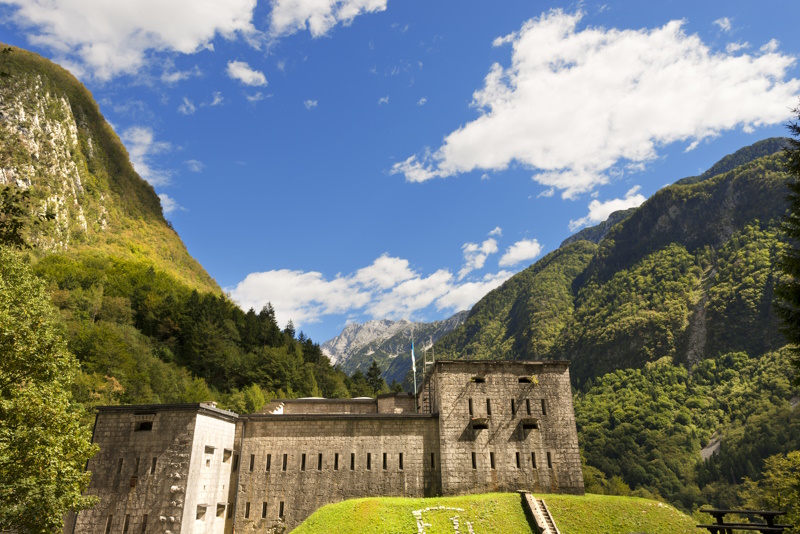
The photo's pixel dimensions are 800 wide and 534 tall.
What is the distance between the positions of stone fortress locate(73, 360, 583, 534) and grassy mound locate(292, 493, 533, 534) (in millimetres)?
3278

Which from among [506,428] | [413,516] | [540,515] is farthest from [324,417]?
[540,515]

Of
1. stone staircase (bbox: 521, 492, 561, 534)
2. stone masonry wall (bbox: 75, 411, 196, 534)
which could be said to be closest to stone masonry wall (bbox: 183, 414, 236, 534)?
stone masonry wall (bbox: 75, 411, 196, 534)

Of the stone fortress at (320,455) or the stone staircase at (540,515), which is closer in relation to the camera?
the stone staircase at (540,515)

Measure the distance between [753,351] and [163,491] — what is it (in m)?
169

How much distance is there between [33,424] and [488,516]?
2602 centimetres

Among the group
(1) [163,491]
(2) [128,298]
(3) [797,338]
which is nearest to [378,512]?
(1) [163,491]

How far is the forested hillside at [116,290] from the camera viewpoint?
71438mm

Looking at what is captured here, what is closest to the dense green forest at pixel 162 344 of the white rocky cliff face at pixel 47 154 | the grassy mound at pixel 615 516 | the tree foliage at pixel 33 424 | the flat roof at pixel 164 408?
the white rocky cliff face at pixel 47 154

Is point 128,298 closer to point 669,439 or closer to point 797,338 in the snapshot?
point 797,338

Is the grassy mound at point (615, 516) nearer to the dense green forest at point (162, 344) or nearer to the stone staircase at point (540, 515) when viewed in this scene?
the stone staircase at point (540, 515)

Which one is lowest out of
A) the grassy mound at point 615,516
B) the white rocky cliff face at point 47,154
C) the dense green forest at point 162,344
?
the grassy mound at point 615,516

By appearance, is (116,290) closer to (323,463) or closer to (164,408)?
(164,408)

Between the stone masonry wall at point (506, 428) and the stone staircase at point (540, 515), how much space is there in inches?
129

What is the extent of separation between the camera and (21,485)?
23219mm
